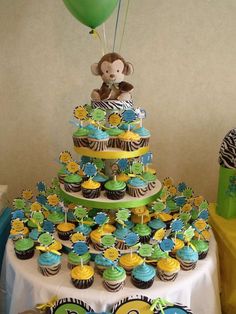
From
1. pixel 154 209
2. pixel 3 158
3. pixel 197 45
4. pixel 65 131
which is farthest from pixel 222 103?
pixel 3 158

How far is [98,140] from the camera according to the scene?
49.7 inches

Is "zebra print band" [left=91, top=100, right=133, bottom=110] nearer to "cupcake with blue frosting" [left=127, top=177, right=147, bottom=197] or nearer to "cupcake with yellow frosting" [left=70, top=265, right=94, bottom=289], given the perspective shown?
"cupcake with blue frosting" [left=127, top=177, right=147, bottom=197]

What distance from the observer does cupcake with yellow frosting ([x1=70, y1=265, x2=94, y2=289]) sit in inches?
45.6

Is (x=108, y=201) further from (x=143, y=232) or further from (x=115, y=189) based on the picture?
(x=143, y=232)

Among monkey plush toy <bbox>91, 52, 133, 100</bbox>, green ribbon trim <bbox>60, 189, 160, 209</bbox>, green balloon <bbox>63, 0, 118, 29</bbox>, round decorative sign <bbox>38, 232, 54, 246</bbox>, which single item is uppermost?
green balloon <bbox>63, 0, 118, 29</bbox>

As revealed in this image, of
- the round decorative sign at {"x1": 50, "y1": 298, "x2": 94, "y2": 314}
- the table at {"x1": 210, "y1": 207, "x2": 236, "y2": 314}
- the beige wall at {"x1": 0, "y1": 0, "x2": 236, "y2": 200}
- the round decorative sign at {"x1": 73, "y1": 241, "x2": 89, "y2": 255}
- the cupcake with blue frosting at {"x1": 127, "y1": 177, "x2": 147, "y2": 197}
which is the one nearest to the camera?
the round decorative sign at {"x1": 50, "y1": 298, "x2": 94, "y2": 314}

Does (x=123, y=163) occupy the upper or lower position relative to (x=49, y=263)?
upper

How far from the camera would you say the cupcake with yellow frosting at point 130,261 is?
1.22 m

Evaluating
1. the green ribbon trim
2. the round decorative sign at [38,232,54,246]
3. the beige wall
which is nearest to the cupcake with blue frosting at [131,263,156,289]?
the green ribbon trim

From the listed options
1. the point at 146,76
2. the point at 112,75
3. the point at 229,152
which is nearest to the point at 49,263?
the point at 112,75

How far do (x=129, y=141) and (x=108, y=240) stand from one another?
0.38m

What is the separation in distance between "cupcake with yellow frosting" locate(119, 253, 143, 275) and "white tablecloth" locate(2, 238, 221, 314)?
5 centimetres

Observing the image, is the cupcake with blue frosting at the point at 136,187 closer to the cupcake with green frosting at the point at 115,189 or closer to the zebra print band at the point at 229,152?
the cupcake with green frosting at the point at 115,189

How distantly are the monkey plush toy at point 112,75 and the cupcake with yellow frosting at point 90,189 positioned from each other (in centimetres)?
35
